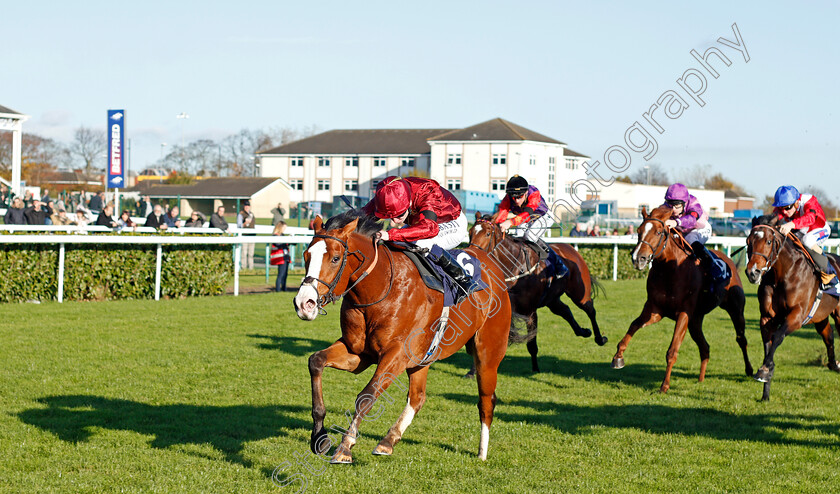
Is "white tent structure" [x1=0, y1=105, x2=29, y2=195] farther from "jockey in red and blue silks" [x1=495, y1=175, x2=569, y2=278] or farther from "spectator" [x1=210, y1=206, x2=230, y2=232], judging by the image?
"jockey in red and blue silks" [x1=495, y1=175, x2=569, y2=278]

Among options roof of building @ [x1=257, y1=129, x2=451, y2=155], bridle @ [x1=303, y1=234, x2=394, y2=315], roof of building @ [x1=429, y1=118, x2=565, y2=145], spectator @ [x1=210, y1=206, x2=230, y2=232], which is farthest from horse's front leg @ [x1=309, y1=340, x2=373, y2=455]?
roof of building @ [x1=257, y1=129, x2=451, y2=155]

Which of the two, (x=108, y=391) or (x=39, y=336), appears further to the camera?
(x=39, y=336)

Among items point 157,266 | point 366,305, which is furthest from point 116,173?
point 366,305

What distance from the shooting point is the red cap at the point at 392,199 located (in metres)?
4.53

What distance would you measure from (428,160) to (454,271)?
57.7 m

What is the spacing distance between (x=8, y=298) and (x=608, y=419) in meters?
8.16

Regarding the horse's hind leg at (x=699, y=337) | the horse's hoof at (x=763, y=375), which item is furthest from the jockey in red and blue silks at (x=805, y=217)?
the horse's hoof at (x=763, y=375)

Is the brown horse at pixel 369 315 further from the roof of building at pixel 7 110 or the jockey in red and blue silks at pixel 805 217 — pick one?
the roof of building at pixel 7 110

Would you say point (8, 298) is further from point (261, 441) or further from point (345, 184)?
point (345, 184)

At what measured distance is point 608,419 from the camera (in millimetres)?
5914

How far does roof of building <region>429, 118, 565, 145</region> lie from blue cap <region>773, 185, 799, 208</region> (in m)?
49.4

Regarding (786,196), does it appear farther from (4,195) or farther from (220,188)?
(220,188)

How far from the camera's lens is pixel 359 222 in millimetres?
4371

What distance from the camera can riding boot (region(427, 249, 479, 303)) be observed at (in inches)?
191
